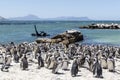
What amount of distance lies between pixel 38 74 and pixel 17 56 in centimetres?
558

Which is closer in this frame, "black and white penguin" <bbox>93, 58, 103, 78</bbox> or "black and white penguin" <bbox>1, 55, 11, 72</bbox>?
"black and white penguin" <bbox>93, 58, 103, 78</bbox>

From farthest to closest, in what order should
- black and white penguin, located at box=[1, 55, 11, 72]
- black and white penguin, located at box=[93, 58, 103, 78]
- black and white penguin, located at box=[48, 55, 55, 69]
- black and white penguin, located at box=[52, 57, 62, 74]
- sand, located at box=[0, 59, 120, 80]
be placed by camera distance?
black and white penguin, located at box=[48, 55, 55, 69]
black and white penguin, located at box=[1, 55, 11, 72]
black and white penguin, located at box=[52, 57, 62, 74]
black and white penguin, located at box=[93, 58, 103, 78]
sand, located at box=[0, 59, 120, 80]

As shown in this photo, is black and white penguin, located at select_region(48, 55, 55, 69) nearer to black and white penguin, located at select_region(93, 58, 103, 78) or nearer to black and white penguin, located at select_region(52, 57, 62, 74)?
black and white penguin, located at select_region(52, 57, 62, 74)

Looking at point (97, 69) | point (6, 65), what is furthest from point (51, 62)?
point (97, 69)

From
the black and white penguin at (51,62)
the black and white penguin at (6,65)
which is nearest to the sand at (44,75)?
the black and white penguin at (6,65)

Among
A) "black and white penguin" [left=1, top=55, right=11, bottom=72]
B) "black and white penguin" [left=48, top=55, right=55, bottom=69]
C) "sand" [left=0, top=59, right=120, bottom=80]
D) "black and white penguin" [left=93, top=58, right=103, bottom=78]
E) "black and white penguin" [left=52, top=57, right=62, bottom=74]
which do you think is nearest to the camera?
"sand" [left=0, top=59, right=120, bottom=80]

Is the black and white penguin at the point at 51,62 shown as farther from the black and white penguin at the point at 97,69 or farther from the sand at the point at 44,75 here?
the black and white penguin at the point at 97,69

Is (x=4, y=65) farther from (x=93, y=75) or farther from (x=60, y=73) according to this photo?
(x=93, y=75)

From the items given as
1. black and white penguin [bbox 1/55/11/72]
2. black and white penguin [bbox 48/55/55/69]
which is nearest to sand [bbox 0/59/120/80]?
black and white penguin [bbox 1/55/11/72]

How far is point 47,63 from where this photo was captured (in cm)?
2448

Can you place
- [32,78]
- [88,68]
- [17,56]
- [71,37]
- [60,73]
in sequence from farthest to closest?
[71,37] < [17,56] < [88,68] < [60,73] < [32,78]

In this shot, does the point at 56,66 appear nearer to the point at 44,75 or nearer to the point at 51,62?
the point at 44,75

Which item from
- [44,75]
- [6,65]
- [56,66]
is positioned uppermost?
[56,66]

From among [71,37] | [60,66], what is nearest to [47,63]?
[60,66]
